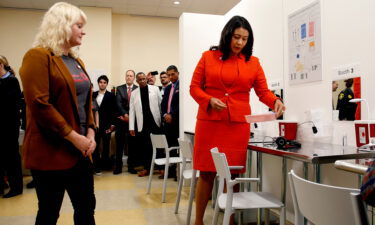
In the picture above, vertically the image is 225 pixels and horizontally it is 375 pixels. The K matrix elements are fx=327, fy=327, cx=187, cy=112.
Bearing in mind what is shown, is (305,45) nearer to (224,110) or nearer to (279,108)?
(279,108)

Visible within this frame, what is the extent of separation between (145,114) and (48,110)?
364 centimetres

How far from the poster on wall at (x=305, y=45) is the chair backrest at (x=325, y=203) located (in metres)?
1.65

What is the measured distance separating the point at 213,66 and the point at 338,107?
0.91 metres

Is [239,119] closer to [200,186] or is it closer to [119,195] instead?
[200,186]

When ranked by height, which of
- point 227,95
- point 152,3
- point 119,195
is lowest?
point 119,195

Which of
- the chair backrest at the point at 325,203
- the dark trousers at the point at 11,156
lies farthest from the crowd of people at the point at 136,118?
the chair backrest at the point at 325,203

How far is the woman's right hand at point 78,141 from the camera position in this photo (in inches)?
52.9

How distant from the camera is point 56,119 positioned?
51.1 inches

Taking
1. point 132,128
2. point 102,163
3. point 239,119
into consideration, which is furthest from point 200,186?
point 102,163

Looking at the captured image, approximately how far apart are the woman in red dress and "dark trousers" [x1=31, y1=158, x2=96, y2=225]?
86 centimetres

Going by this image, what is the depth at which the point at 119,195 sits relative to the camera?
3732 millimetres

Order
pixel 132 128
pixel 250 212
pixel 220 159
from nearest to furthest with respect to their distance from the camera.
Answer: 1. pixel 220 159
2. pixel 250 212
3. pixel 132 128

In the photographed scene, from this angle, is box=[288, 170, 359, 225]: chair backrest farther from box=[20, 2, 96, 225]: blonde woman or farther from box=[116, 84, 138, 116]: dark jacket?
box=[116, 84, 138, 116]: dark jacket

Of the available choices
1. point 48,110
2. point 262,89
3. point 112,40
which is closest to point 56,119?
point 48,110
